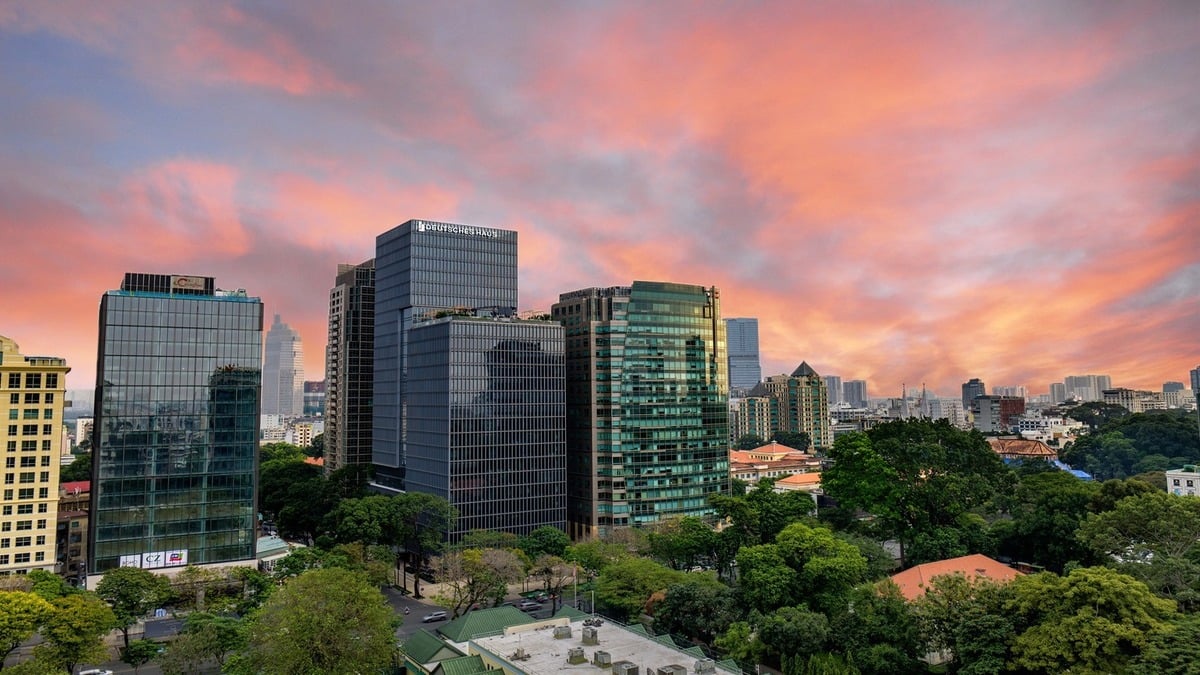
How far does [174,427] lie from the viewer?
84.7 meters

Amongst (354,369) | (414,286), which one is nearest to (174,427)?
(414,286)

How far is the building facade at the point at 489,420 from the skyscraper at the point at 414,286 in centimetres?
1409

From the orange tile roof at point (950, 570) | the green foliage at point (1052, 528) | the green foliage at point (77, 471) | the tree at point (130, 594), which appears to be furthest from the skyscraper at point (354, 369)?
the green foliage at point (1052, 528)

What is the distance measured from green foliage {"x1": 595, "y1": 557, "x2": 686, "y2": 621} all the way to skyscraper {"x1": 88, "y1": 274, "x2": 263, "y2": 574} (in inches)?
1754

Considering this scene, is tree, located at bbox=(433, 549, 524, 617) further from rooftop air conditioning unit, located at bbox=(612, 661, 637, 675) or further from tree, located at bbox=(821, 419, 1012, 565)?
tree, located at bbox=(821, 419, 1012, 565)

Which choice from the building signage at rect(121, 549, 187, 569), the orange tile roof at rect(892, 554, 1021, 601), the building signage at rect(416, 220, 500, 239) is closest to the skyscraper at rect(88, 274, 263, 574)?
the building signage at rect(121, 549, 187, 569)

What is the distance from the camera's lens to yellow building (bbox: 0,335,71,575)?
279 ft

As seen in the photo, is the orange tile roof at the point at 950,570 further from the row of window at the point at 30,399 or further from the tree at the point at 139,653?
the row of window at the point at 30,399

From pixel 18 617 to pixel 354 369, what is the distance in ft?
293

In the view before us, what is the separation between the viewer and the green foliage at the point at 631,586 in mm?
67938

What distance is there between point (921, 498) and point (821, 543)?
26.2 metres

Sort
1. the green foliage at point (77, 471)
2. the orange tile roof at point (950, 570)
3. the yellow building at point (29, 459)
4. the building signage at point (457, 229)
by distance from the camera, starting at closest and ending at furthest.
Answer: the orange tile roof at point (950, 570) → the yellow building at point (29, 459) → the building signage at point (457, 229) → the green foliage at point (77, 471)

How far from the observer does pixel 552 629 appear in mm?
55281

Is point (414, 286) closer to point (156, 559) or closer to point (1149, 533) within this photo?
point (156, 559)
